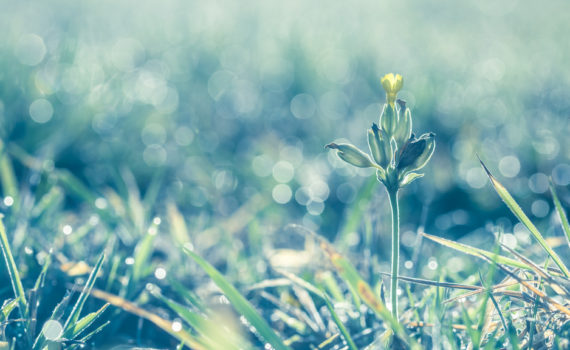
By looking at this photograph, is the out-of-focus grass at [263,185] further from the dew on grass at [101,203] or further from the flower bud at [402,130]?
the flower bud at [402,130]

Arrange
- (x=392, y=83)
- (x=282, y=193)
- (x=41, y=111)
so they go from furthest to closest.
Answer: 1. (x=41, y=111)
2. (x=282, y=193)
3. (x=392, y=83)

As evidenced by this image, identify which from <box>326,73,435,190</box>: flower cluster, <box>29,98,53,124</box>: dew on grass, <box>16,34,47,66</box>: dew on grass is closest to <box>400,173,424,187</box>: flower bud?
<box>326,73,435,190</box>: flower cluster

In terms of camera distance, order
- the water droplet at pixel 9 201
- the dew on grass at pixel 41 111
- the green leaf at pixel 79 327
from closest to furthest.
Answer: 1. the green leaf at pixel 79 327
2. the water droplet at pixel 9 201
3. the dew on grass at pixel 41 111

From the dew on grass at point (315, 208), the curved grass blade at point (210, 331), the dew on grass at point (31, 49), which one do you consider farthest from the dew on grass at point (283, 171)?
the dew on grass at point (31, 49)

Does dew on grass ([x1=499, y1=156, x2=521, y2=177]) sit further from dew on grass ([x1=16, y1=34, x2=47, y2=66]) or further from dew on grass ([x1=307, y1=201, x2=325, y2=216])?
dew on grass ([x1=16, y1=34, x2=47, y2=66])

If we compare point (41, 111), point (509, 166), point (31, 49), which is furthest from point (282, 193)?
point (31, 49)

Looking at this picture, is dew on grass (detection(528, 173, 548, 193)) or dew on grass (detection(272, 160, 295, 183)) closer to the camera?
dew on grass (detection(528, 173, 548, 193))

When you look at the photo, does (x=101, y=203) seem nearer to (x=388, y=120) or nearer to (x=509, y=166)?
(x=388, y=120)

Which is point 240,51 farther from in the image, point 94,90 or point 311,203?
point 311,203

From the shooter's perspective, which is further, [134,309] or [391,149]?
[134,309]
